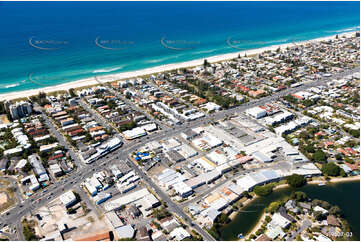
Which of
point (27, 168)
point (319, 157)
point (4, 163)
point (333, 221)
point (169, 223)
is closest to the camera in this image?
point (333, 221)

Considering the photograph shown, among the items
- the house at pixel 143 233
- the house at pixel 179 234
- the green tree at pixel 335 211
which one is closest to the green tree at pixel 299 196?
the green tree at pixel 335 211

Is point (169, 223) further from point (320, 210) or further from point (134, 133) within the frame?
point (134, 133)

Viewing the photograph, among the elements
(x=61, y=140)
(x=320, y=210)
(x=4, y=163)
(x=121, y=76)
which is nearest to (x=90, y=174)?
(x=61, y=140)

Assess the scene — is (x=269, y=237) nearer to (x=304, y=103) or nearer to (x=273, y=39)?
(x=304, y=103)

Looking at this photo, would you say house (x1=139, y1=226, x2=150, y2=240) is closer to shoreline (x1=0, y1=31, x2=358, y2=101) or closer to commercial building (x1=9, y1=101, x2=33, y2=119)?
commercial building (x1=9, y1=101, x2=33, y2=119)

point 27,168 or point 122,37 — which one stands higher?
point 122,37

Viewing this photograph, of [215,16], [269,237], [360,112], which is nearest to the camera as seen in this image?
[269,237]

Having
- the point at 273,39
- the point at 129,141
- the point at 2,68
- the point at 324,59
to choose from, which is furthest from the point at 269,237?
the point at 273,39
